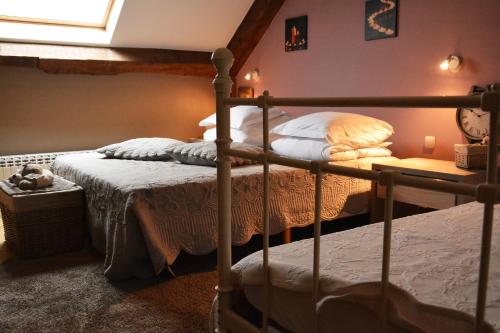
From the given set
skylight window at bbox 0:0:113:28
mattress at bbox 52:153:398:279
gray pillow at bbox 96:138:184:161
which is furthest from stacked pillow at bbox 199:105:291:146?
skylight window at bbox 0:0:113:28

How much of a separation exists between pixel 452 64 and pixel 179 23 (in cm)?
233

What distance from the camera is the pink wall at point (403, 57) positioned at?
9.45 ft

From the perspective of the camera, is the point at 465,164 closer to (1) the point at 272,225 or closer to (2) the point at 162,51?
(1) the point at 272,225

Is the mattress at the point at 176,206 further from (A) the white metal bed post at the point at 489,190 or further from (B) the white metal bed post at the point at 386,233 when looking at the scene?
(A) the white metal bed post at the point at 489,190

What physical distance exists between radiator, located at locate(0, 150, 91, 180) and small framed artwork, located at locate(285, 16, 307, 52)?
7.41 feet

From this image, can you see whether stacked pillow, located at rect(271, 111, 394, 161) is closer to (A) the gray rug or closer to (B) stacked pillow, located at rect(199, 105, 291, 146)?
(B) stacked pillow, located at rect(199, 105, 291, 146)

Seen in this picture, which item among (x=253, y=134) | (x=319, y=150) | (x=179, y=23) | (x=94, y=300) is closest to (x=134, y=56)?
(x=179, y=23)

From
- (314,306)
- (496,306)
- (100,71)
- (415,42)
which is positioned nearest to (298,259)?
(314,306)

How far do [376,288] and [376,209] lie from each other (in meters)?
2.04

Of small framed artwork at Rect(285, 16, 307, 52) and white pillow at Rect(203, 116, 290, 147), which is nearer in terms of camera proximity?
white pillow at Rect(203, 116, 290, 147)

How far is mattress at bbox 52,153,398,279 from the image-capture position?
7.93 feet

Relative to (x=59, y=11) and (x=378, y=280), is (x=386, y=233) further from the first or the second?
(x=59, y=11)

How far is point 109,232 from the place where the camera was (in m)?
2.55

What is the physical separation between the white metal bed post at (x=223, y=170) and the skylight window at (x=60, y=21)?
8.65ft
